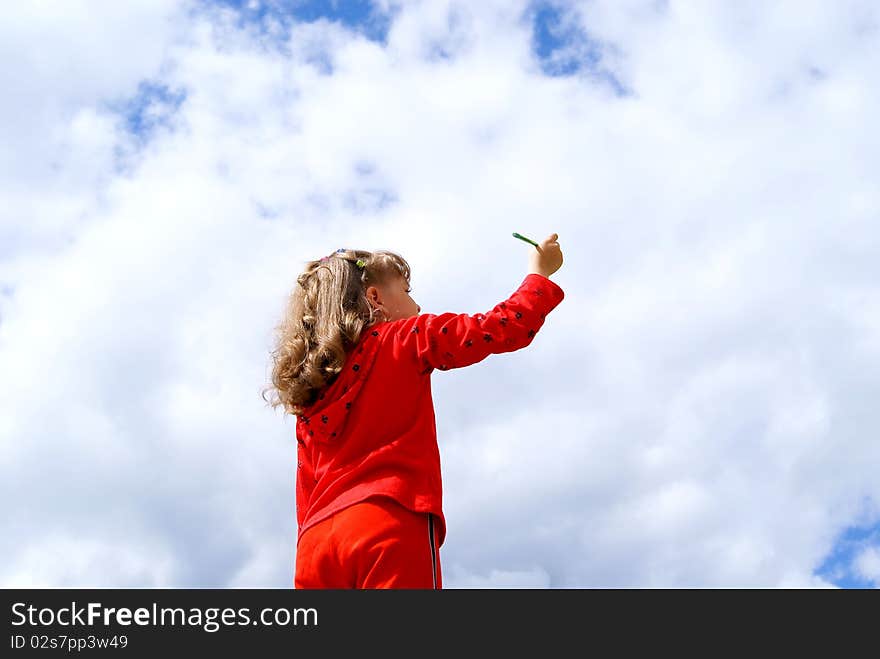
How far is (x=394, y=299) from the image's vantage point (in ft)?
19.1

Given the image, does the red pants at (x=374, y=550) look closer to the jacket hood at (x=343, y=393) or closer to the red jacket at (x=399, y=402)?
the red jacket at (x=399, y=402)

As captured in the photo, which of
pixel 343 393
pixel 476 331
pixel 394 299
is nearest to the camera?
pixel 476 331

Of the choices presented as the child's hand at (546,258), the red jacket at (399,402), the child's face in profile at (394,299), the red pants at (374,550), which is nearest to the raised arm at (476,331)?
the red jacket at (399,402)

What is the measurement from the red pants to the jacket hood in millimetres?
508

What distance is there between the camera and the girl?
4.87 meters

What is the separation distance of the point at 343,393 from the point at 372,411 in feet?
0.71

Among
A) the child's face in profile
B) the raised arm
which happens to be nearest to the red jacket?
the raised arm

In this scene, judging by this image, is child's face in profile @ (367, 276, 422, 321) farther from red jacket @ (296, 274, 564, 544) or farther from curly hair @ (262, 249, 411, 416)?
red jacket @ (296, 274, 564, 544)

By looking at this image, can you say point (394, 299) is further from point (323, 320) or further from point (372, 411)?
point (372, 411)

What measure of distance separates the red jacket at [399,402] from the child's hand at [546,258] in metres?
0.10

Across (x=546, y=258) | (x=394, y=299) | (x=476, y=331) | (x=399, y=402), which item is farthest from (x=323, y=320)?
(x=546, y=258)
